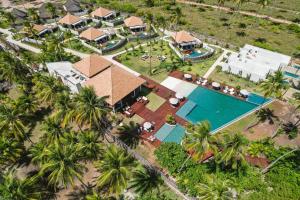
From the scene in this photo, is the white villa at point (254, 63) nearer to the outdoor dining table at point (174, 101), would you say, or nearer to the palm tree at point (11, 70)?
the outdoor dining table at point (174, 101)

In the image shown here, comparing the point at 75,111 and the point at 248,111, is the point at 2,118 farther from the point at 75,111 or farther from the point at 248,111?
the point at 248,111

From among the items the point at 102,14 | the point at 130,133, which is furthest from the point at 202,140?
the point at 102,14

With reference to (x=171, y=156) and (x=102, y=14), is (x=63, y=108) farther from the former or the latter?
(x=102, y=14)

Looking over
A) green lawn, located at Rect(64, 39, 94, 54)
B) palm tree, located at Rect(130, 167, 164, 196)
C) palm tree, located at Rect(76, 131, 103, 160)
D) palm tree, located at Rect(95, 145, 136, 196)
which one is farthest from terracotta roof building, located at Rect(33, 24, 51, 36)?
palm tree, located at Rect(95, 145, 136, 196)

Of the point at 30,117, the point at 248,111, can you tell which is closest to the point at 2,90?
the point at 30,117

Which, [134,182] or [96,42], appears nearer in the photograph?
[134,182]

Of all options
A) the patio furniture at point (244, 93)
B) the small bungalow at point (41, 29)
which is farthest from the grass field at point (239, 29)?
the small bungalow at point (41, 29)
